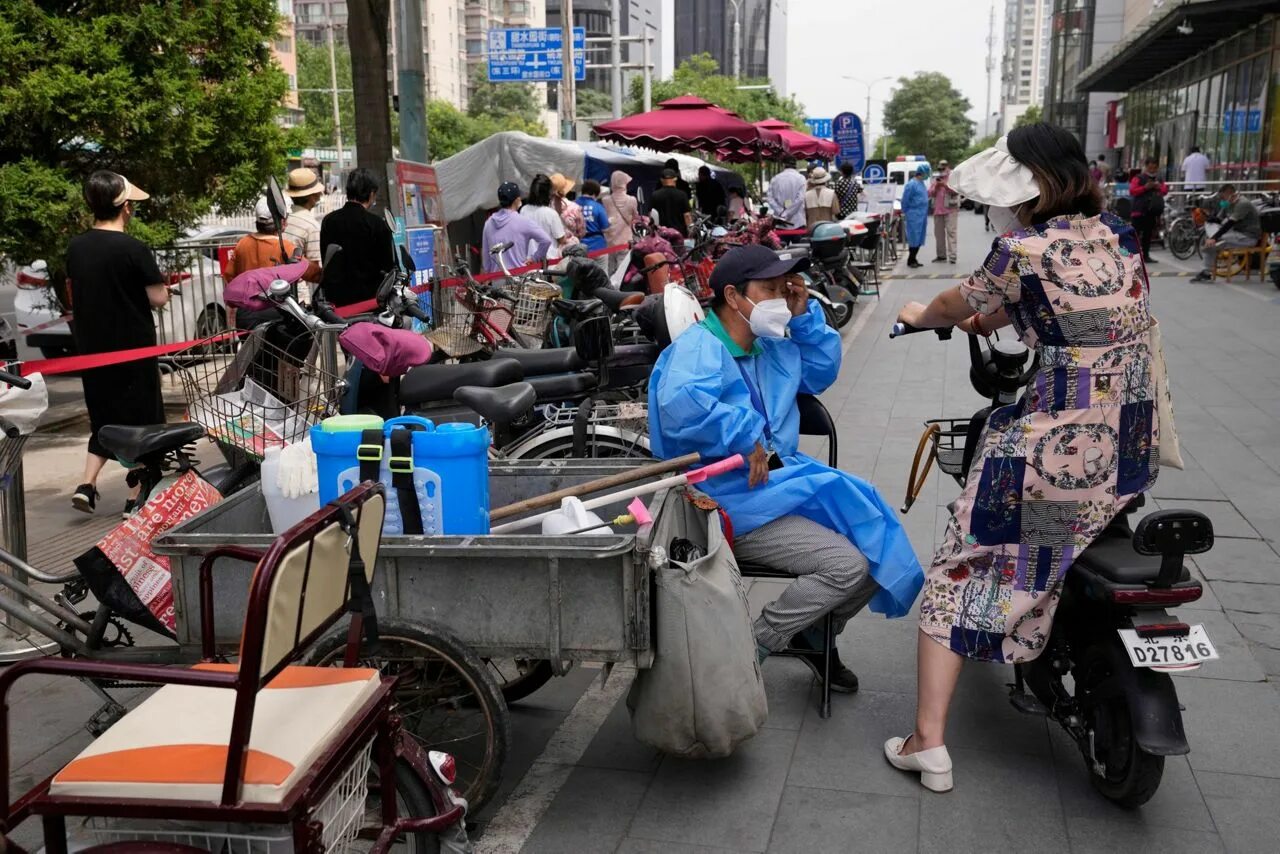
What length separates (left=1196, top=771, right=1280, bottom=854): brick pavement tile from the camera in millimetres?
3193

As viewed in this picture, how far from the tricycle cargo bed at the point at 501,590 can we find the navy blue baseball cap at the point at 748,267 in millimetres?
1254

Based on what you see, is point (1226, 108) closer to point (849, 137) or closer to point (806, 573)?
point (849, 137)

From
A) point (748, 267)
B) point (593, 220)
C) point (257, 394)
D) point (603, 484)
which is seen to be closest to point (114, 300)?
point (257, 394)

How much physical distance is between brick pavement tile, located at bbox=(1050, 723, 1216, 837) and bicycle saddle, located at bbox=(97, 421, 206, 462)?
10.4 feet

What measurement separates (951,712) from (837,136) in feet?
87.1

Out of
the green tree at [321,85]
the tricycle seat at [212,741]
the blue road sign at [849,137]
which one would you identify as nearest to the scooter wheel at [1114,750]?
the tricycle seat at [212,741]

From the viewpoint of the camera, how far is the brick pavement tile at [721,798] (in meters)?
3.30

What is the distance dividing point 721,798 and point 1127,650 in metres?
1.24

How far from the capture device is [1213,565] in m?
5.37

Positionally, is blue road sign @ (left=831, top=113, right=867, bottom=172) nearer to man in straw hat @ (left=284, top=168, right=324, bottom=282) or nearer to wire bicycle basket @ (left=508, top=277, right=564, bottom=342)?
man in straw hat @ (left=284, top=168, right=324, bottom=282)

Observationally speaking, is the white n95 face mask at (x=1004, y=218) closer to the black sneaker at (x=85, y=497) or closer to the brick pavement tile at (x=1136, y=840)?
the brick pavement tile at (x=1136, y=840)

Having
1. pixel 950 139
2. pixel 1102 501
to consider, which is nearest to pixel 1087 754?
pixel 1102 501

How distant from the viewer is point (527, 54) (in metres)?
33.4

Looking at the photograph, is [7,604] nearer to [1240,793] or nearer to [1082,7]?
[1240,793]
